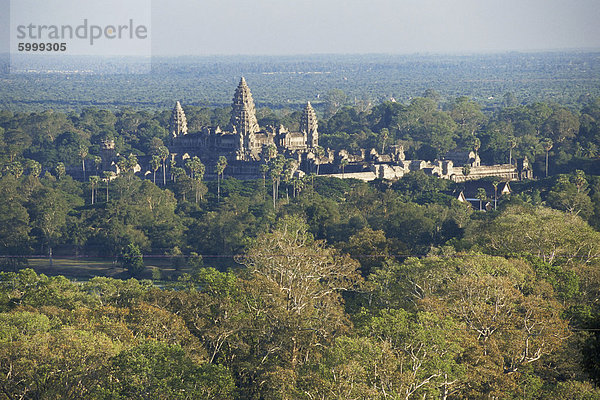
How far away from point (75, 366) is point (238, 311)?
7046 millimetres

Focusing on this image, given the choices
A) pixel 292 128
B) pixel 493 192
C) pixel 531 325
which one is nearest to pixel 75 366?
pixel 531 325

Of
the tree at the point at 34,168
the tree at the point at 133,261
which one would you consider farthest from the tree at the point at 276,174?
the tree at the point at 34,168

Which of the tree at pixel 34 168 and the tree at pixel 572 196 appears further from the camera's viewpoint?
the tree at pixel 34 168

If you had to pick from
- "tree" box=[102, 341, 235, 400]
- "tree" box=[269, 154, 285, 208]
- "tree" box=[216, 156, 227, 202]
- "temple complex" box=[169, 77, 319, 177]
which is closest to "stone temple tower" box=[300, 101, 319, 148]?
"temple complex" box=[169, 77, 319, 177]

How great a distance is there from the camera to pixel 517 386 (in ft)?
104

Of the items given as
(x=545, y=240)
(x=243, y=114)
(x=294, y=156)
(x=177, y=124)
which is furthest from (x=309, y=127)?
(x=545, y=240)

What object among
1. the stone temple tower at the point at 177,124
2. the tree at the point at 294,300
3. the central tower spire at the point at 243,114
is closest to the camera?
the tree at the point at 294,300

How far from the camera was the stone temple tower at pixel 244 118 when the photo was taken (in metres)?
106

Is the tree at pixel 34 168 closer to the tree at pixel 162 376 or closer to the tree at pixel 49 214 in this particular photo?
the tree at pixel 49 214

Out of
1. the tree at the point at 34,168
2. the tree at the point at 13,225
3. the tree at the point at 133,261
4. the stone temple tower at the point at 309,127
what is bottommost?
the tree at the point at 133,261

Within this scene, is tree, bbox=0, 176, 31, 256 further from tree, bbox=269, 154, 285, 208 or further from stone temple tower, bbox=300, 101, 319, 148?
stone temple tower, bbox=300, 101, 319, 148

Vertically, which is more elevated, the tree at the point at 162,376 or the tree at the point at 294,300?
the tree at the point at 294,300

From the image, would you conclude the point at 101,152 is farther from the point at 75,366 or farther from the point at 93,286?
the point at 75,366

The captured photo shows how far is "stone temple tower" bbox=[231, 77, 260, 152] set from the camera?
106500mm
